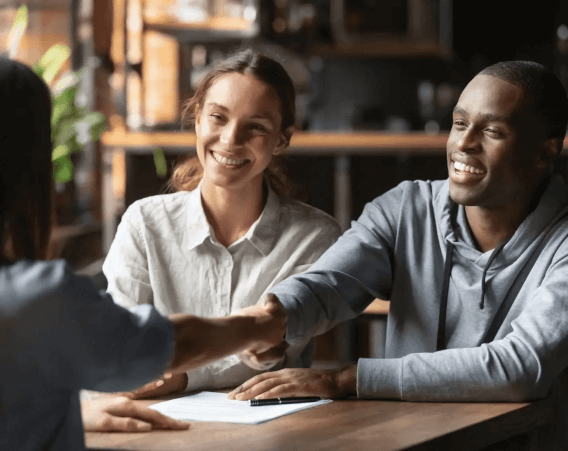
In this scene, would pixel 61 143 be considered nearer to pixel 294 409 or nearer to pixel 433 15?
pixel 294 409

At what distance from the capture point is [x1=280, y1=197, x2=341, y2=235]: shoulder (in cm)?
183

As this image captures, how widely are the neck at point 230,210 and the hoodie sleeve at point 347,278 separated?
213 millimetres

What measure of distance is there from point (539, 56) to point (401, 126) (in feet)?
3.23

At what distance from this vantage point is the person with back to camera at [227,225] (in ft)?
Result: 5.65

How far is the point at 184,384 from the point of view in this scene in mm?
1501

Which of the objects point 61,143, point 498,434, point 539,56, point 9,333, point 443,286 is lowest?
point 498,434

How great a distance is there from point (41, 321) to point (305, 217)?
1.03 metres

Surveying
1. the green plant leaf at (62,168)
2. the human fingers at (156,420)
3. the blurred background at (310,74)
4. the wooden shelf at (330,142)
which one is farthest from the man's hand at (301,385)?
the wooden shelf at (330,142)

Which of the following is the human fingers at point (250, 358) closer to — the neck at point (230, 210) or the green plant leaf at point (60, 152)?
the neck at point (230, 210)

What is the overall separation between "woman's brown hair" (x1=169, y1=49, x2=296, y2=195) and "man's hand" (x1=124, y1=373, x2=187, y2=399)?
573mm

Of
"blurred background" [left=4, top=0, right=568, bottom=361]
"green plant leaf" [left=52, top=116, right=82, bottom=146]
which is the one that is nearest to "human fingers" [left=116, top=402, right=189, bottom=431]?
"green plant leaf" [left=52, top=116, right=82, bottom=146]

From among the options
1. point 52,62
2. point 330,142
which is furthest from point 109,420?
point 330,142

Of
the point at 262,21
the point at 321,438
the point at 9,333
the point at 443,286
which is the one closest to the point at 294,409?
the point at 321,438

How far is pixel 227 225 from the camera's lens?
5.95 ft
